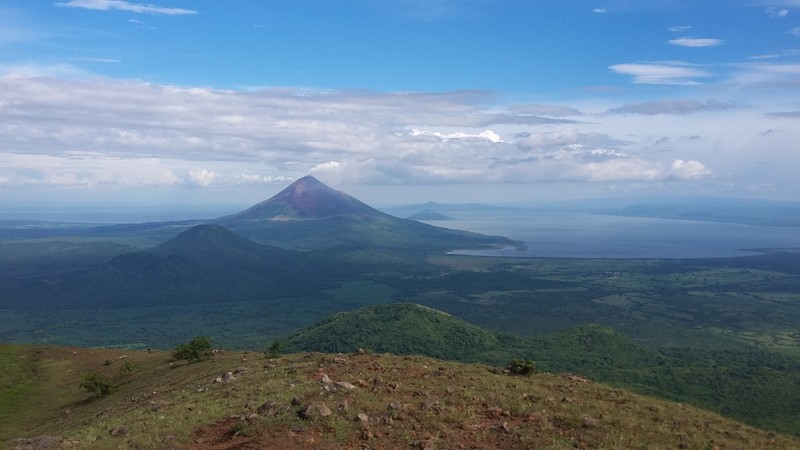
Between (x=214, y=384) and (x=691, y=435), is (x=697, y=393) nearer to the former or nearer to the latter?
(x=691, y=435)

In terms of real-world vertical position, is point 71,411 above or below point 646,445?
below

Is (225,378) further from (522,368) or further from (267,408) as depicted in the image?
(522,368)

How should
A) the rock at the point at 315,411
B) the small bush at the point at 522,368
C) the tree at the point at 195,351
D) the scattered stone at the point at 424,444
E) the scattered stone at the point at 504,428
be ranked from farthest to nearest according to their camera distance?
the tree at the point at 195,351
the small bush at the point at 522,368
the rock at the point at 315,411
the scattered stone at the point at 504,428
the scattered stone at the point at 424,444

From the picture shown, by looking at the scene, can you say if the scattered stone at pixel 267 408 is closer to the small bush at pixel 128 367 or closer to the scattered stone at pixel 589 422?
the scattered stone at pixel 589 422

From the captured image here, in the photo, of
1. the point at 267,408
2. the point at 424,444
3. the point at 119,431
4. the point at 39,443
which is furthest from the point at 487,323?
the point at 39,443

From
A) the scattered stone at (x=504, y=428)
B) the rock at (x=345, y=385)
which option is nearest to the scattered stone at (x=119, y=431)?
the rock at (x=345, y=385)

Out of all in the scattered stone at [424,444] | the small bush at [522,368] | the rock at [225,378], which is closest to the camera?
the scattered stone at [424,444]

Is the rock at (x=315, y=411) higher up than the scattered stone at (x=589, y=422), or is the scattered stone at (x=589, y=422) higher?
the rock at (x=315, y=411)

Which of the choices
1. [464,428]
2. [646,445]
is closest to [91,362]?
[464,428]
